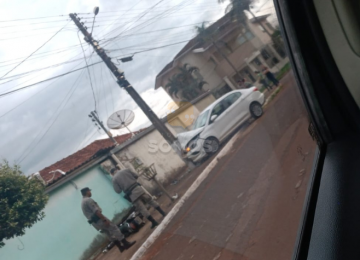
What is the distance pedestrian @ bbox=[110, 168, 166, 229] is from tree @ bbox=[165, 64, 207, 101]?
68 cm

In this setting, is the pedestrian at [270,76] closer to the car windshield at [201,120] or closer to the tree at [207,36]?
the tree at [207,36]

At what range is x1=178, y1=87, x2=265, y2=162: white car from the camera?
268cm

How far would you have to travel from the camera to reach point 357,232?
1.76 m

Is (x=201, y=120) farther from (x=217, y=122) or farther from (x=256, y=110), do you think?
(x=256, y=110)

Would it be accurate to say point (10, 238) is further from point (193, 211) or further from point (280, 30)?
point (280, 30)

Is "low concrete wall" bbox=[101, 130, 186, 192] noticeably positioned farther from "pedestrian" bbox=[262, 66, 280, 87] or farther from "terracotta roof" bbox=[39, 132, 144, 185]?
"pedestrian" bbox=[262, 66, 280, 87]

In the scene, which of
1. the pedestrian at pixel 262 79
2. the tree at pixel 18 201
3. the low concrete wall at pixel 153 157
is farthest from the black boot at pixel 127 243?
the pedestrian at pixel 262 79

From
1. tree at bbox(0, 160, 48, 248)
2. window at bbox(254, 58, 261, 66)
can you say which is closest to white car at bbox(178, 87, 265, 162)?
window at bbox(254, 58, 261, 66)

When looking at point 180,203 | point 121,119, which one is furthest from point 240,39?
point 180,203

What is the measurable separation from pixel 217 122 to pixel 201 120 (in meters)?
0.16

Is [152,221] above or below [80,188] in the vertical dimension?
below

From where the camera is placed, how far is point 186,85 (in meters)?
2.61

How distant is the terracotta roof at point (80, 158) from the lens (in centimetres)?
235

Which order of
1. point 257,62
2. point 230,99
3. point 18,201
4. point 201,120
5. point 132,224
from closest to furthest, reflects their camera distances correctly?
point 18,201 → point 132,224 → point 201,120 → point 230,99 → point 257,62
